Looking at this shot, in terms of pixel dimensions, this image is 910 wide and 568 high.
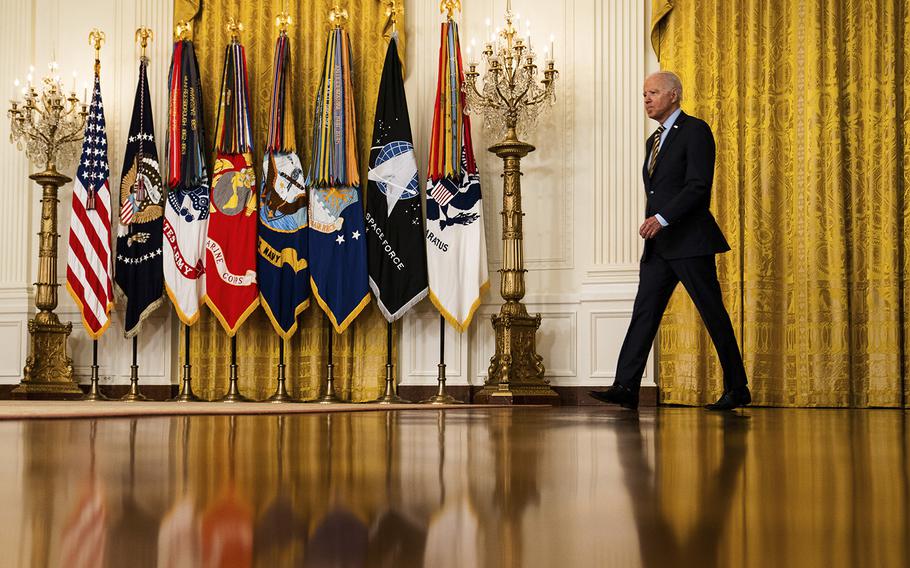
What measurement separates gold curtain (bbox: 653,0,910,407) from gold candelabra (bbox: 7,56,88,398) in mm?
4210

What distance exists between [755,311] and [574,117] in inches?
68.8

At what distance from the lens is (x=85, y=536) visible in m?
0.48

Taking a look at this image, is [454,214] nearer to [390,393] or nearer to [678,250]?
[390,393]

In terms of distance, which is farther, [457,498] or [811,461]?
[811,461]

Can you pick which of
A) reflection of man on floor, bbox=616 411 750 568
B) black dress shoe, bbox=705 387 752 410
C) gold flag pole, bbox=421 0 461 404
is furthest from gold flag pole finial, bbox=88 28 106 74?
reflection of man on floor, bbox=616 411 750 568

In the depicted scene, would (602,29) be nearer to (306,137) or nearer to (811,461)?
(306,137)

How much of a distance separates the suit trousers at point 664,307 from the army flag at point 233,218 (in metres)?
3.21

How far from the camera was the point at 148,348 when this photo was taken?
22.7ft

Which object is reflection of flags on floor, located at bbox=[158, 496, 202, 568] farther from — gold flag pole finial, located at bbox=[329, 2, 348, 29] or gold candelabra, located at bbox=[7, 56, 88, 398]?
gold candelabra, located at bbox=[7, 56, 88, 398]

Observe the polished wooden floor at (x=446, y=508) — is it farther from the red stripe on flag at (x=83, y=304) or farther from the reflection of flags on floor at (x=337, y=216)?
the red stripe on flag at (x=83, y=304)

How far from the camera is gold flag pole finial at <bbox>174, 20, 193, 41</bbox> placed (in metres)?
6.69

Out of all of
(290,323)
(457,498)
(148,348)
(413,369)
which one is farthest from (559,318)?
(457,498)

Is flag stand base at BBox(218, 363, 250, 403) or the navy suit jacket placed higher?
the navy suit jacket

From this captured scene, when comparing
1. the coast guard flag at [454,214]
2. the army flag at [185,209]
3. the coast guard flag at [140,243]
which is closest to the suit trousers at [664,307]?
the coast guard flag at [454,214]
